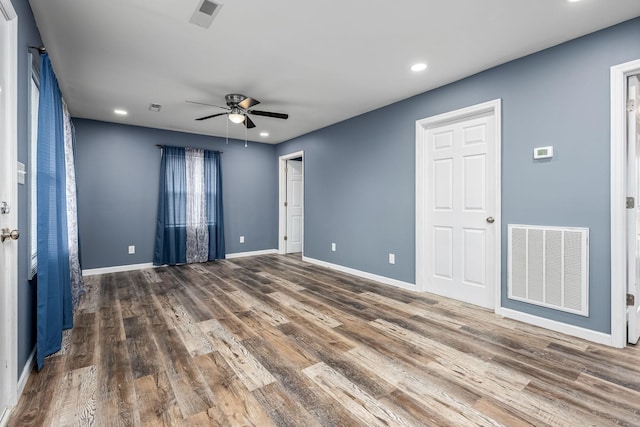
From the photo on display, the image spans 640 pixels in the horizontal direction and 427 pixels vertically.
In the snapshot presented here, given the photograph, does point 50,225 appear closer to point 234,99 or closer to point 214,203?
point 234,99

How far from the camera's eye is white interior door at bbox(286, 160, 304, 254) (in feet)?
22.0

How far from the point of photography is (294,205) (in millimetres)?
6809

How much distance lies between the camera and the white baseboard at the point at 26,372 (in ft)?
5.74

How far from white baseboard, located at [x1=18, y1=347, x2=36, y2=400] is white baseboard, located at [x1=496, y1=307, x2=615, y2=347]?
12.3ft

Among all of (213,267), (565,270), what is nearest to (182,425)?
(565,270)

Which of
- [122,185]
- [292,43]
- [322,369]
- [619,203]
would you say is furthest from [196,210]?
[619,203]

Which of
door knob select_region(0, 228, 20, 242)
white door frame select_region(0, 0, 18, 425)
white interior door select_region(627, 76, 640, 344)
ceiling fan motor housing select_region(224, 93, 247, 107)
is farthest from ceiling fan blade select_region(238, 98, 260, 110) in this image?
white interior door select_region(627, 76, 640, 344)

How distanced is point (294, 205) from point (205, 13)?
4.84 metres

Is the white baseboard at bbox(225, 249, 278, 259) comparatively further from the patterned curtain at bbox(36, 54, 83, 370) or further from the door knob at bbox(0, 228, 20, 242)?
the door knob at bbox(0, 228, 20, 242)

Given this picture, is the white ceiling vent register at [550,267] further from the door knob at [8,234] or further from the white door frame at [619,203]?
the door knob at [8,234]

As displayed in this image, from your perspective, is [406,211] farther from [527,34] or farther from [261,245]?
[261,245]

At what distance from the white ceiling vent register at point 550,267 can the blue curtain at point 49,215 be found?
382cm

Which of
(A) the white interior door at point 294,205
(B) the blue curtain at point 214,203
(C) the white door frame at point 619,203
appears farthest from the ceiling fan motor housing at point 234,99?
(C) the white door frame at point 619,203

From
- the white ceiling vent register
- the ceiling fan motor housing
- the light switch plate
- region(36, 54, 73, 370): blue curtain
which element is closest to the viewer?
region(36, 54, 73, 370): blue curtain
